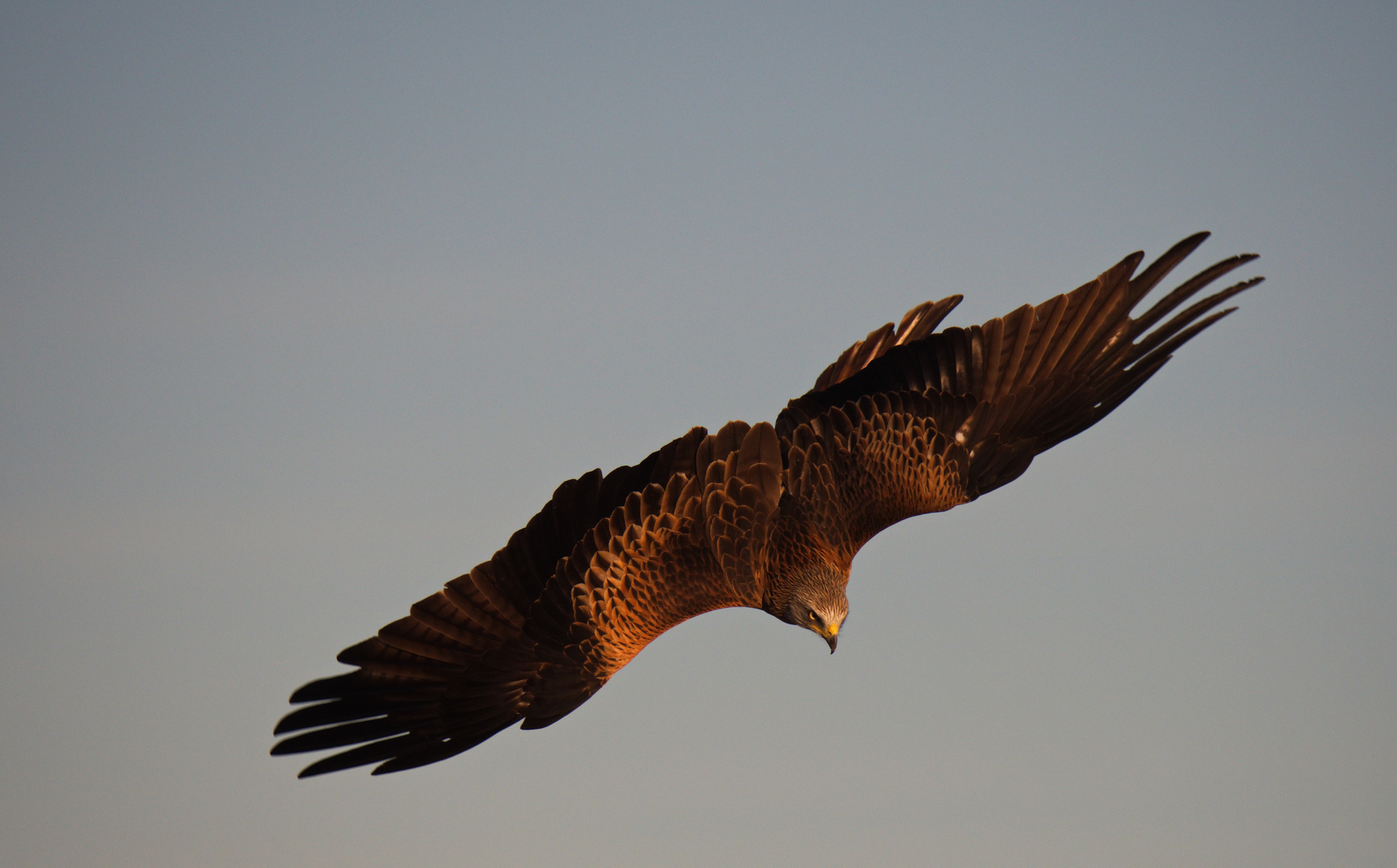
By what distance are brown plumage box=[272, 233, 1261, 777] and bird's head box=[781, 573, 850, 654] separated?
1 cm

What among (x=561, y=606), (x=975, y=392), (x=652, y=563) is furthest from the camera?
(x=975, y=392)

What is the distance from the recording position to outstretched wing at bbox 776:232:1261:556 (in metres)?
9.48

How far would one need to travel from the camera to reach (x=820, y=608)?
29.7ft

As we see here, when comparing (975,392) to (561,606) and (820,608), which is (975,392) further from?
(561,606)

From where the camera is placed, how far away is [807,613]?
906cm

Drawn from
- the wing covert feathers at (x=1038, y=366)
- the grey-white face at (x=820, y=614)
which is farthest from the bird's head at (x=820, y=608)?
the wing covert feathers at (x=1038, y=366)

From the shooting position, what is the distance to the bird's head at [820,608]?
9.03 m

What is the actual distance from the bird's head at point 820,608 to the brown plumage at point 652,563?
0.01m

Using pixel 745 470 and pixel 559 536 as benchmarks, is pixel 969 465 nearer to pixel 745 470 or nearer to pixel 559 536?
pixel 745 470

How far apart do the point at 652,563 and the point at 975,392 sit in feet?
9.89

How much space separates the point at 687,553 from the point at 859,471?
1.52 metres

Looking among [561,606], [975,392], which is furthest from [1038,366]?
[561,606]

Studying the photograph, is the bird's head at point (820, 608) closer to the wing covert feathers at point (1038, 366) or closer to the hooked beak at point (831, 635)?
the hooked beak at point (831, 635)

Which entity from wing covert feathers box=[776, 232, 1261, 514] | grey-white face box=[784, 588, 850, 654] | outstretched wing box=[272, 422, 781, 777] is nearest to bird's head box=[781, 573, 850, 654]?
grey-white face box=[784, 588, 850, 654]
